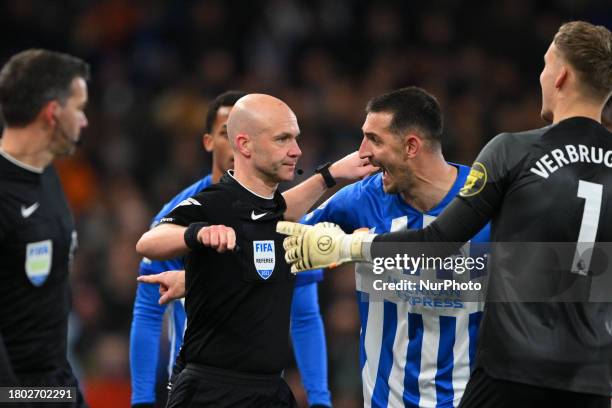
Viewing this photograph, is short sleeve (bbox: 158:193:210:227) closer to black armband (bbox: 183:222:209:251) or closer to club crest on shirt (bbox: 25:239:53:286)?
black armband (bbox: 183:222:209:251)

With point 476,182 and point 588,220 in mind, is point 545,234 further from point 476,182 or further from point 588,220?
point 476,182

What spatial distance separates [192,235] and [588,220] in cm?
148

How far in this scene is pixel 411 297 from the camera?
4531mm

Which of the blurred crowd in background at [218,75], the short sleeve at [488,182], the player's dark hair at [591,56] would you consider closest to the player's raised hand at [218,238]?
the short sleeve at [488,182]

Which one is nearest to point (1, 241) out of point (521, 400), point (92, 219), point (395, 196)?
point (395, 196)

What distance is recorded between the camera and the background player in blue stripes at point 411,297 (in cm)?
450

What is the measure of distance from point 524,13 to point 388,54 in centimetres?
160

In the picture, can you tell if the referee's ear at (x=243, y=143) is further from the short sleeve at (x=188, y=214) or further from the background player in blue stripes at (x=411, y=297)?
the background player in blue stripes at (x=411, y=297)

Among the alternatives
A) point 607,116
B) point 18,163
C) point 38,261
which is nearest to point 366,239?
point 38,261

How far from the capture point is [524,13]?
11086 mm

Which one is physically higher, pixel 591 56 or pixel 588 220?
pixel 591 56

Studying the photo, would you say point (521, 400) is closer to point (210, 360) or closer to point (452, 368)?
point (452, 368)

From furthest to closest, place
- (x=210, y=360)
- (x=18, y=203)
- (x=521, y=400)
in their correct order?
1. (x=18, y=203)
2. (x=210, y=360)
3. (x=521, y=400)

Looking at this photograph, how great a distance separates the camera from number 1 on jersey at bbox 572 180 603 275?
3459mm
